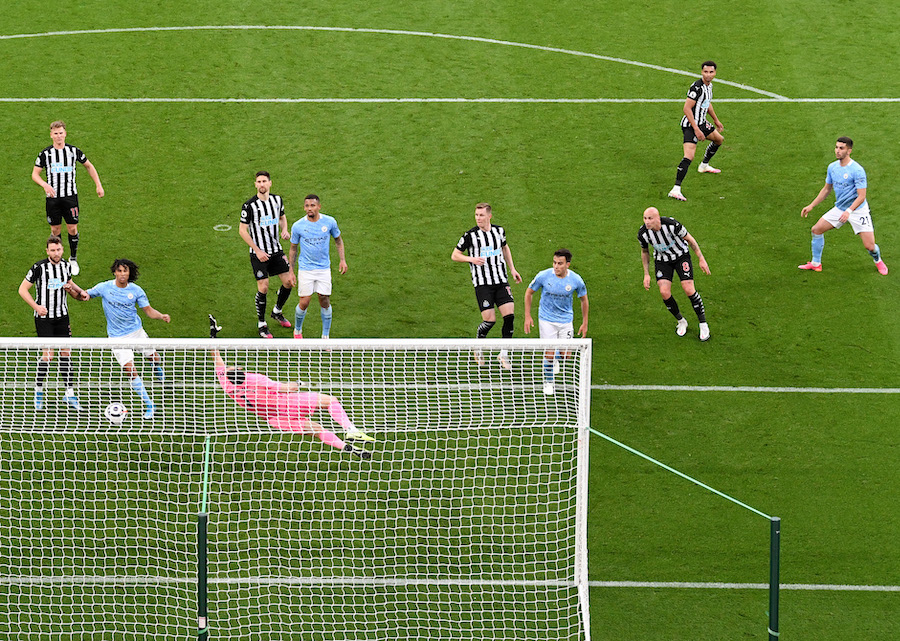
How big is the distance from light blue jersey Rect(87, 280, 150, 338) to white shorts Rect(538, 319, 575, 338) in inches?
164

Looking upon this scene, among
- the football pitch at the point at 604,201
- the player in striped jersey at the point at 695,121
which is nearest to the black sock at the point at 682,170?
the player in striped jersey at the point at 695,121

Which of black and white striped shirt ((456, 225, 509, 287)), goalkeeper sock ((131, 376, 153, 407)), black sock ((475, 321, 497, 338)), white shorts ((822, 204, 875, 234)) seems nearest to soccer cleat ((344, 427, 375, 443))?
goalkeeper sock ((131, 376, 153, 407))

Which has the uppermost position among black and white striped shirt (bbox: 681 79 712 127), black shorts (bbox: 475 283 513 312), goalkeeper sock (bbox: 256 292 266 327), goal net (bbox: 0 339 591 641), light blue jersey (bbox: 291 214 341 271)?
black and white striped shirt (bbox: 681 79 712 127)

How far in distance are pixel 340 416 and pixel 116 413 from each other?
6.97 ft

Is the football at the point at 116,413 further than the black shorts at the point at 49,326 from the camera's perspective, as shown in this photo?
No

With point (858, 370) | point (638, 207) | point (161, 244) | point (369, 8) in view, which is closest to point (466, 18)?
point (369, 8)

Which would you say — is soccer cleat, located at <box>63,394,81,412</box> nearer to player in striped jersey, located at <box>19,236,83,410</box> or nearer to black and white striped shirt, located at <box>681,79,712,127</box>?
player in striped jersey, located at <box>19,236,83,410</box>

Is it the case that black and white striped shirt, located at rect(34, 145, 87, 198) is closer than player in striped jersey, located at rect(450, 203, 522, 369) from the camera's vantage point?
No

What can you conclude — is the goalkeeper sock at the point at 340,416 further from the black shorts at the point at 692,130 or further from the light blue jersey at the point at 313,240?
the black shorts at the point at 692,130

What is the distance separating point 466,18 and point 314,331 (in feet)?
27.1

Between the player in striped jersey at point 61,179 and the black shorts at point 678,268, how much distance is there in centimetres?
674

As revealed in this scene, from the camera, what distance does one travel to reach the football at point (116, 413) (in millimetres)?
12430

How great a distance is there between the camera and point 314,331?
50.6 ft

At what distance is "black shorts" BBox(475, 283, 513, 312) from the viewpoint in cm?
1448
